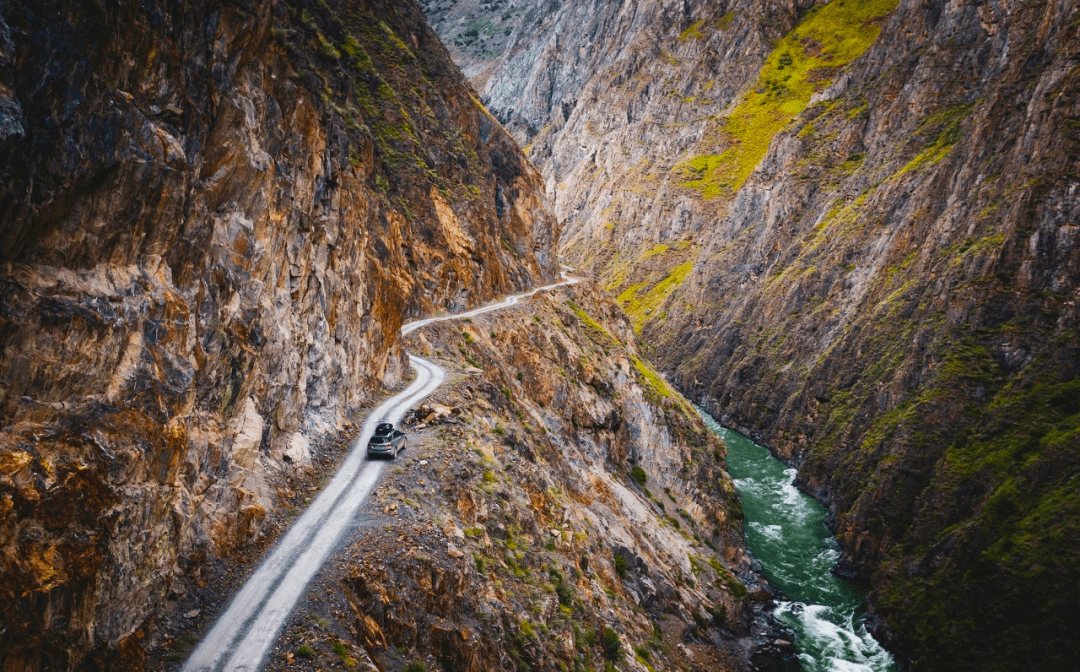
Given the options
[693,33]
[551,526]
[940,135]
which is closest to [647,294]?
[940,135]

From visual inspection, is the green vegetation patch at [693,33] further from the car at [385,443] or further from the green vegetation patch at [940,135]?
the car at [385,443]

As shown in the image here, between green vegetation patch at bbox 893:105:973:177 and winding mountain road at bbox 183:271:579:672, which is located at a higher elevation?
green vegetation patch at bbox 893:105:973:177

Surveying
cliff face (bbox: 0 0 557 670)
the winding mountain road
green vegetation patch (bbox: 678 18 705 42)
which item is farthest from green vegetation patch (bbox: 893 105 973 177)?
green vegetation patch (bbox: 678 18 705 42)

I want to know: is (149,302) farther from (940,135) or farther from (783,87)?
(783,87)

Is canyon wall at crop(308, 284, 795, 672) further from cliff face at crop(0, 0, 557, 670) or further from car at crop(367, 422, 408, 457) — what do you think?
cliff face at crop(0, 0, 557, 670)

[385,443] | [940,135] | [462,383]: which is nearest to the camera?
[385,443]

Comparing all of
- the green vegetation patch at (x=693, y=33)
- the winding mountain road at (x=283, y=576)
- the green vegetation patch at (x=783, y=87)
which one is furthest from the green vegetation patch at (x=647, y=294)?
the winding mountain road at (x=283, y=576)
